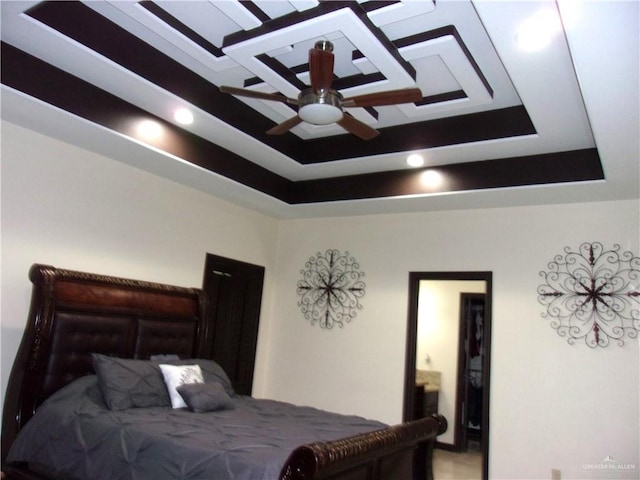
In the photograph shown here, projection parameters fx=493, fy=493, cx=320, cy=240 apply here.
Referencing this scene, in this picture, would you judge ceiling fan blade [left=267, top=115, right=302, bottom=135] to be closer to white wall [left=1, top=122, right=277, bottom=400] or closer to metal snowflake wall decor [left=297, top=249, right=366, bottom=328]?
white wall [left=1, top=122, right=277, bottom=400]

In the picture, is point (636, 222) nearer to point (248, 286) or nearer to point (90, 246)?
point (248, 286)

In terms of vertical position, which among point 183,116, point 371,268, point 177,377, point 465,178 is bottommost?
point 177,377

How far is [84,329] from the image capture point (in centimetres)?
354

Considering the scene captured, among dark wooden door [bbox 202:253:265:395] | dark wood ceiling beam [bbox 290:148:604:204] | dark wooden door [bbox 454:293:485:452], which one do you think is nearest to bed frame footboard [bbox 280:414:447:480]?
dark wood ceiling beam [bbox 290:148:604:204]

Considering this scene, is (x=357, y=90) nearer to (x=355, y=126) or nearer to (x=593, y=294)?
(x=355, y=126)

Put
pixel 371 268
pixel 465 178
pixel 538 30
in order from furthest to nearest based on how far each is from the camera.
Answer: pixel 371 268, pixel 465 178, pixel 538 30

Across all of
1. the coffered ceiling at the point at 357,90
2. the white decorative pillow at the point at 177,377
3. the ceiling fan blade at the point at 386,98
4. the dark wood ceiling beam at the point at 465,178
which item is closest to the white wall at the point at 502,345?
the coffered ceiling at the point at 357,90

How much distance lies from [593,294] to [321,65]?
303 cm

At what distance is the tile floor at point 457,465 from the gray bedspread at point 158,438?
223 cm

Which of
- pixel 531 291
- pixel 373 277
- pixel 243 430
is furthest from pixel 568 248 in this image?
pixel 243 430

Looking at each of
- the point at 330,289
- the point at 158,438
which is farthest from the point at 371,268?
the point at 158,438

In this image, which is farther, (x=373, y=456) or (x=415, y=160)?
(x=415, y=160)

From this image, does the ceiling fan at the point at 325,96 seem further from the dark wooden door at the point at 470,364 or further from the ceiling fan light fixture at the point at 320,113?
the dark wooden door at the point at 470,364

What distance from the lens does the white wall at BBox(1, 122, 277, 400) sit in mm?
3475
